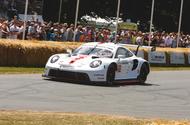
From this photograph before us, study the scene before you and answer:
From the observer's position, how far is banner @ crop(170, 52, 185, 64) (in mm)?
35966

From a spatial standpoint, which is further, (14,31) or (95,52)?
(14,31)

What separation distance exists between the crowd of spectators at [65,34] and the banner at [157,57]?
107 inches

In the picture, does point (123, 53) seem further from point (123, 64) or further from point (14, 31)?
point (14, 31)

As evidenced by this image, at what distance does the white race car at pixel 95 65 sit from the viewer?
18.8m

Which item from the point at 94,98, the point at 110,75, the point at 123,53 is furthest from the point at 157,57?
the point at 94,98

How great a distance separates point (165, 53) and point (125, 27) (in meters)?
13.7

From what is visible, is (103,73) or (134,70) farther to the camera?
(134,70)

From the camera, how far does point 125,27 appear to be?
4859 cm

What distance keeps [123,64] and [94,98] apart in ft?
16.4

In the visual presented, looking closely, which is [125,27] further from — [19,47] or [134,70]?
[134,70]

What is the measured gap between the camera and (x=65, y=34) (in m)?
33.4

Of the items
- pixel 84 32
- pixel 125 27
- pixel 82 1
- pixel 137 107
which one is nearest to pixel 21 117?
pixel 137 107

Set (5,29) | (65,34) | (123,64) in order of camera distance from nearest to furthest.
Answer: (123,64) < (5,29) < (65,34)

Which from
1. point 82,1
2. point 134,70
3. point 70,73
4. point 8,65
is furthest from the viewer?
point 82,1
